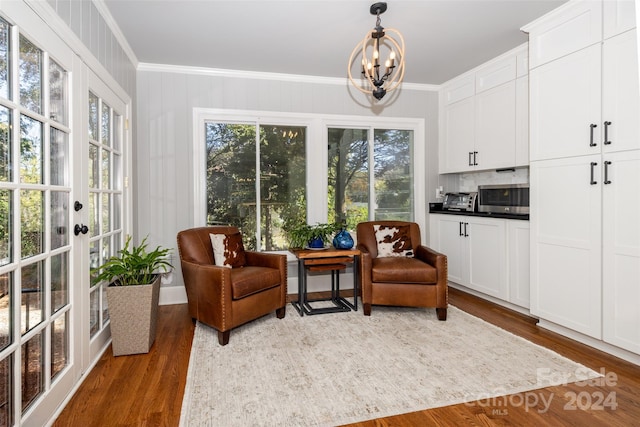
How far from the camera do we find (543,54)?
2891 millimetres

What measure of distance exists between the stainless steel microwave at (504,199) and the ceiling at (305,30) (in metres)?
1.34

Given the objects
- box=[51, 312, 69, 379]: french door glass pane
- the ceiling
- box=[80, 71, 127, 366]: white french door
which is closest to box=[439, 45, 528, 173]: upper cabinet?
the ceiling

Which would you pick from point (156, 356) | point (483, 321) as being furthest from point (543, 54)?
point (156, 356)

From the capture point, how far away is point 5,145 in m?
1.45

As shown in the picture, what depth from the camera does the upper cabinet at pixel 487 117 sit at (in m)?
3.39

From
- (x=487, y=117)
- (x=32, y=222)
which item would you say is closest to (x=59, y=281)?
(x=32, y=222)

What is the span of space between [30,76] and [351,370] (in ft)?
7.58

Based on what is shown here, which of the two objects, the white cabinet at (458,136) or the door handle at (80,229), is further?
the white cabinet at (458,136)

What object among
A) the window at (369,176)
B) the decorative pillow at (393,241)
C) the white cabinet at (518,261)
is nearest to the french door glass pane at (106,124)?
the window at (369,176)

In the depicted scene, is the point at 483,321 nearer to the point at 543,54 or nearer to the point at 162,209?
the point at 543,54

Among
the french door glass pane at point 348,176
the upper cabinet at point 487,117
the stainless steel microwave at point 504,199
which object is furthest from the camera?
the french door glass pane at point 348,176

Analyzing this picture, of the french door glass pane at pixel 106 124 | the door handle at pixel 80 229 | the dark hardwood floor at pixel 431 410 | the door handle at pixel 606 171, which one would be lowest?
the dark hardwood floor at pixel 431 410

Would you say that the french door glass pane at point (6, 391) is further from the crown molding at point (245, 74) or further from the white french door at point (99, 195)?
the crown molding at point (245, 74)

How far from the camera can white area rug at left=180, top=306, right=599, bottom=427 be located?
184cm
